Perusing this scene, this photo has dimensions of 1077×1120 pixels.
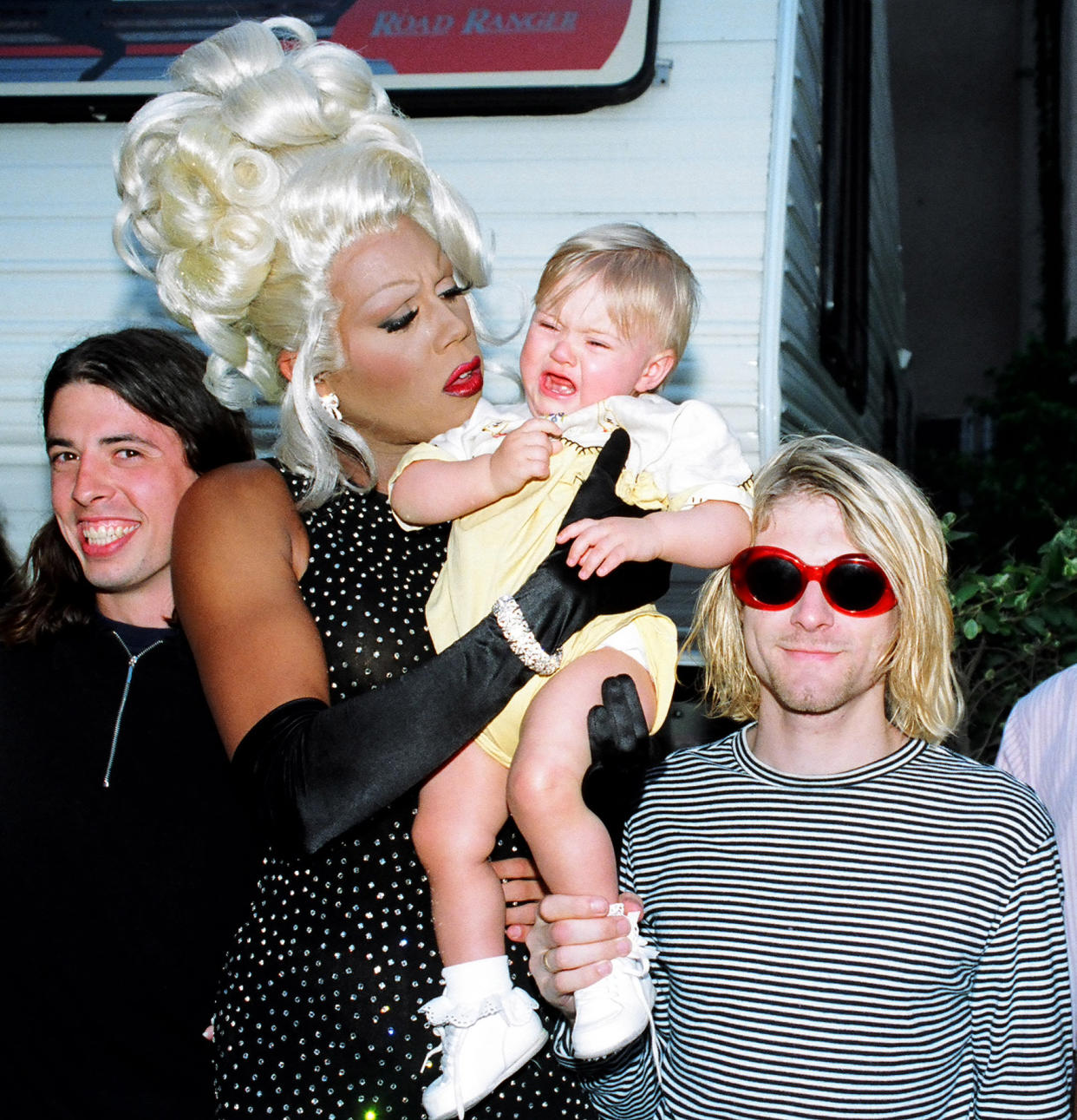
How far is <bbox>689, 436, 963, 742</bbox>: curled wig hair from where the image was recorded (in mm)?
2469

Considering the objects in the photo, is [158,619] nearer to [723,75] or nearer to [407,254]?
[407,254]

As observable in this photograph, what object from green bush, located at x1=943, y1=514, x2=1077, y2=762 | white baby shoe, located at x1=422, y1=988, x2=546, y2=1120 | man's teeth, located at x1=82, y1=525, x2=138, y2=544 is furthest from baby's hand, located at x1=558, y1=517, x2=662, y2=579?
green bush, located at x1=943, y1=514, x2=1077, y2=762

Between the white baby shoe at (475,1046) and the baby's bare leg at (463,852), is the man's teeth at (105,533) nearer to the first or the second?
the baby's bare leg at (463,852)

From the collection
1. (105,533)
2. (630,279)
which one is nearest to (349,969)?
(105,533)

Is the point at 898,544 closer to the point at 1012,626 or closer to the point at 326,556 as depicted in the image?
the point at 326,556

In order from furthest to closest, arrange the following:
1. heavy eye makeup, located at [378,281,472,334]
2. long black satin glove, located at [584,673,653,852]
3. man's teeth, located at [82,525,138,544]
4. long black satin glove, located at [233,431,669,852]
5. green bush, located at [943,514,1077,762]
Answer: green bush, located at [943,514,1077,762] < man's teeth, located at [82,525,138,544] < heavy eye makeup, located at [378,281,472,334] < long black satin glove, located at [584,673,653,852] < long black satin glove, located at [233,431,669,852]

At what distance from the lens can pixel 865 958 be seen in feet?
7.23

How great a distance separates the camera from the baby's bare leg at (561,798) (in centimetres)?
213

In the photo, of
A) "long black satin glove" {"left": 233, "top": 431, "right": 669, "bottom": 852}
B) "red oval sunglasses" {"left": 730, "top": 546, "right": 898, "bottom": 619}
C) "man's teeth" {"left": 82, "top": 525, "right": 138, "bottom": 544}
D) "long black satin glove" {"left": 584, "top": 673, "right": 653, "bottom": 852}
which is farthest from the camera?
"man's teeth" {"left": 82, "top": 525, "right": 138, "bottom": 544}

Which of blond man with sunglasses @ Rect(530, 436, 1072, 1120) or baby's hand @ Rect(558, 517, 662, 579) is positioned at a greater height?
baby's hand @ Rect(558, 517, 662, 579)

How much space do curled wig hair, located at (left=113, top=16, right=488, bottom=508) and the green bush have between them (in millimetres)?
2171

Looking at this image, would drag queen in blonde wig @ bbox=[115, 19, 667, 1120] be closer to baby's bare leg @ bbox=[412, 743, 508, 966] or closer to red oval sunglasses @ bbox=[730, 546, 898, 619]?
baby's bare leg @ bbox=[412, 743, 508, 966]

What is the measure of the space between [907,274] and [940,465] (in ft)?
28.2

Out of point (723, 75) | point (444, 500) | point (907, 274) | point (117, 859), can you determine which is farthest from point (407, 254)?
A: point (907, 274)
